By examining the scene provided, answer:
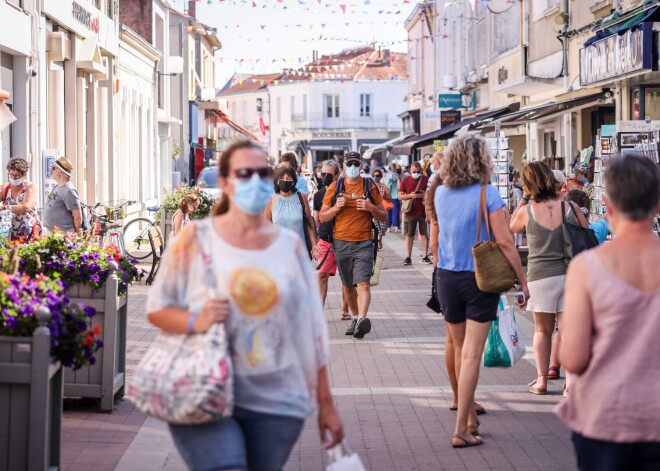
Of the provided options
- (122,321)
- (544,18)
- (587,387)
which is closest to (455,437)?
(122,321)

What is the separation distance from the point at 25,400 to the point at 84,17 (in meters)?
16.2

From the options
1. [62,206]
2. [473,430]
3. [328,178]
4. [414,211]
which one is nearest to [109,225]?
[62,206]

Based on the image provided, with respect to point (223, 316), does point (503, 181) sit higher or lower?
higher

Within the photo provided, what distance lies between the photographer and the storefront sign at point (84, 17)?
19781mm

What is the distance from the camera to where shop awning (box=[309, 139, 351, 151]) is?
8699 cm

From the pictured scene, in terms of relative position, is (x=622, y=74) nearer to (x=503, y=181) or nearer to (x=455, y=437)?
(x=503, y=181)

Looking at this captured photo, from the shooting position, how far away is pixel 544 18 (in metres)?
24.4

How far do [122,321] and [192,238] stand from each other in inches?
165

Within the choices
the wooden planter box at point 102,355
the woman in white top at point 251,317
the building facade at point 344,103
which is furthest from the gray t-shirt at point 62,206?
the building facade at point 344,103

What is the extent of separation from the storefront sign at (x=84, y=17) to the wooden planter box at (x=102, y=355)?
42.0 ft

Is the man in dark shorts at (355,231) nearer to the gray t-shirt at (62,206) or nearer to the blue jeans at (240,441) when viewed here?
the gray t-shirt at (62,206)

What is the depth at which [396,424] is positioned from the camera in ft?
24.6

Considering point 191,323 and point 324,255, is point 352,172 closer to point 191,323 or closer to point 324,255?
point 324,255

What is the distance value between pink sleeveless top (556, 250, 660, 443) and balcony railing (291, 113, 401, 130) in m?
85.2
